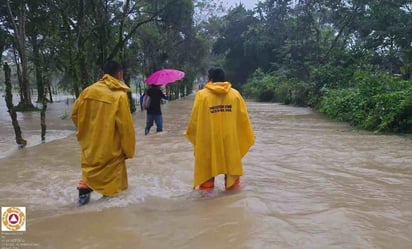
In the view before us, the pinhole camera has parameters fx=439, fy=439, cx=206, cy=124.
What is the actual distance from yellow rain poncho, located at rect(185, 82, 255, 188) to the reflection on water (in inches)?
14.0

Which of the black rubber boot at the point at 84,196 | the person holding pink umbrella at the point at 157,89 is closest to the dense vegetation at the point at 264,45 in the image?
the person holding pink umbrella at the point at 157,89

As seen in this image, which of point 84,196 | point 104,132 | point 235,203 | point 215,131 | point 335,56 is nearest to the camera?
point 104,132

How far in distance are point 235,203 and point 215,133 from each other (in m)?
0.88

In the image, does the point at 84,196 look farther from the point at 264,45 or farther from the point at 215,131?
the point at 264,45

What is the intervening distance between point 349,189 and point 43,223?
3.68 meters

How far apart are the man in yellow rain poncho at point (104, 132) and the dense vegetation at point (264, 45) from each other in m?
7.63

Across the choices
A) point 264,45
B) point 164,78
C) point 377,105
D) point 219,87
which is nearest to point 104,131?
point 219,87

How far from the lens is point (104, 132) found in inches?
190

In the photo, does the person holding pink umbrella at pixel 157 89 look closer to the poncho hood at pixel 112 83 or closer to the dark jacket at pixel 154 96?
the dark jacket at pixel 154 96

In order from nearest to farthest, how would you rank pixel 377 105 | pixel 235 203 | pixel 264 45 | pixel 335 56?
pixel 235 203 → pixel 377 105 → pixel 335 56 → pixel 264 45

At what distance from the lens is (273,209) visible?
4.72 meters

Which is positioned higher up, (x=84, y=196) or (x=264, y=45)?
(x=264, y=45)

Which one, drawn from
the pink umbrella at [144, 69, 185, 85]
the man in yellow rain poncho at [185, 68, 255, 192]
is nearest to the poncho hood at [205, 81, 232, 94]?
the man in yellow rain poncho at [185, 68, 255, 192]

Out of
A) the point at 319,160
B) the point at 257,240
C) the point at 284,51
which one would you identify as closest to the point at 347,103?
the point at 319,160
